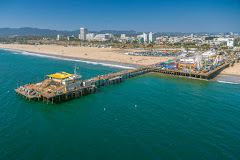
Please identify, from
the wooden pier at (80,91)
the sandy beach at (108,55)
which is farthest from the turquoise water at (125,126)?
the sandy beach at (108,55)

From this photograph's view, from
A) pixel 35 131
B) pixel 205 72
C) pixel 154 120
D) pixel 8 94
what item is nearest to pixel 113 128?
pixel 154 120

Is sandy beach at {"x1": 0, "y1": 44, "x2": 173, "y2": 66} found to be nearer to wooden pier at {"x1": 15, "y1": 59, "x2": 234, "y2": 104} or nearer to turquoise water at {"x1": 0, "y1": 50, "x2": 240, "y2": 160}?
wooden pier at {"x1": 15, "y1": 59, "x2": 234, "y2": 104}

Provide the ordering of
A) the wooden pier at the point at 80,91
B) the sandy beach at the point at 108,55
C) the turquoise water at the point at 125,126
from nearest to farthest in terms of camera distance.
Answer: the turquoise water at the point at 125,126 → the wooden pier at the point at 80,91 → the sandy beach at the point at 108,55

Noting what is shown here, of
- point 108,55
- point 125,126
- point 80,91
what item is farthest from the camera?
point 108,55

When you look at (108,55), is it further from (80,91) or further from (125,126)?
(125,126)

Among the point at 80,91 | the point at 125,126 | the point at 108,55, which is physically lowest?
the point at 125,126

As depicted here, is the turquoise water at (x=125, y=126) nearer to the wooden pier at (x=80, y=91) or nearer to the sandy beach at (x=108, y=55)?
the wooden pier at (x=80, y=91)

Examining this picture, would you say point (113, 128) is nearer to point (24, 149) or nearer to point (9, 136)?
point (24, 149)

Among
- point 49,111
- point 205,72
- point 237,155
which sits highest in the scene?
point 205,72

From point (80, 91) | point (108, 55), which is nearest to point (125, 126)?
point (80, 91)
